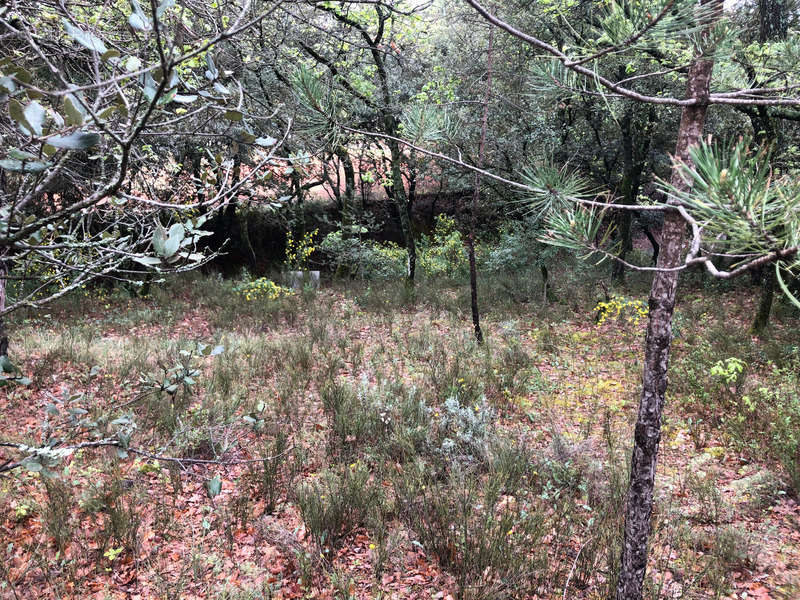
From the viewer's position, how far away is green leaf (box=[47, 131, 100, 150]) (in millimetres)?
860

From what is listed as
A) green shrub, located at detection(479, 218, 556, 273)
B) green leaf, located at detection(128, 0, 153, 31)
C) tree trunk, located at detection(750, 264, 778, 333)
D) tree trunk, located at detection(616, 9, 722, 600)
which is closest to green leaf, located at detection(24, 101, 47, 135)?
green leaf, located at detection(128, 0, 153, 31)

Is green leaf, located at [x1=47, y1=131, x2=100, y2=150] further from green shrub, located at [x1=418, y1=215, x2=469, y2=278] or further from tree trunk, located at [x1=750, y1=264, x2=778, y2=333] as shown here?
green shrub, located at [x1=418, y1=215, x2=469, y2=278]

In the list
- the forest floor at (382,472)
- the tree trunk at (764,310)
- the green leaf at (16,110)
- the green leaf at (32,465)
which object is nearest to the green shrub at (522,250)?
the forest floor at (382,472)

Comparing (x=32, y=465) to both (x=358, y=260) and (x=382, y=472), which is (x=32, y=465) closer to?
(x=382, y=472)

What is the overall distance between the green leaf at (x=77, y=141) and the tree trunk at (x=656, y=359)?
2.10 m

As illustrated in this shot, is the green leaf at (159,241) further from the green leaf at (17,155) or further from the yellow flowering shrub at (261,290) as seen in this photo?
the yellow flowering shrub at (261,290)

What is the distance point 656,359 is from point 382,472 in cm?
250

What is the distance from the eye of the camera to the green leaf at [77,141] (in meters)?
0.86

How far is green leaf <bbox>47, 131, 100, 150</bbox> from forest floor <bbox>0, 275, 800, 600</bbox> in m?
0.91

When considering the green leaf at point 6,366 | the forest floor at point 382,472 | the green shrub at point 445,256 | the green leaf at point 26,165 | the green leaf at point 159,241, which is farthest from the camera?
the green shrub at point 445,256

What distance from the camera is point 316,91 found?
2.41m

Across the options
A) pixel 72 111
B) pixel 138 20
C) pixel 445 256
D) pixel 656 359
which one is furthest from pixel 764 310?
pixel 72 111

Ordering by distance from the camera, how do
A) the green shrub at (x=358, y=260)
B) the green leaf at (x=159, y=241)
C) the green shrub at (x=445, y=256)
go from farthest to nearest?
the green shrub at (x=445, y=256) → the green shrub at (x=358, y=260) → the green leaf at (x=159, y=241)

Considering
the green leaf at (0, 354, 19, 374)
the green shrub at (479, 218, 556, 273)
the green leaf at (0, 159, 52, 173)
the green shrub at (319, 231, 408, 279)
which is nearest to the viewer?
the green leaf at (0, 159, 52, 173)
